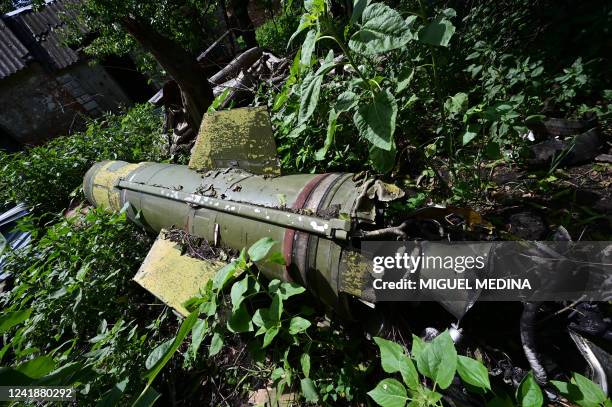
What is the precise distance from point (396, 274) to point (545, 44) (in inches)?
137

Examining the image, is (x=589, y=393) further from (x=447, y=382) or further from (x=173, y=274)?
(x=173, y=274)

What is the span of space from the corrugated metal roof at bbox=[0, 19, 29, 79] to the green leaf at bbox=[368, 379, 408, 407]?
12.4m

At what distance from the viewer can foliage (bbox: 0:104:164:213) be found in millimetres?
4617

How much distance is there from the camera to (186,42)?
6.66 m

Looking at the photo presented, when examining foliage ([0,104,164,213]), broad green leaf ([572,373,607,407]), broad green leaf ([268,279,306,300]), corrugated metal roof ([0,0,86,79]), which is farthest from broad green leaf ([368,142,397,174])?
corrugated metal roof ([0,0,86,79])

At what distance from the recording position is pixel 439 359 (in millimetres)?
993

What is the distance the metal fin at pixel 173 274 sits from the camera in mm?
2078

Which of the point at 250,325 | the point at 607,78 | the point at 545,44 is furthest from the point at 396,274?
the point at 545,44

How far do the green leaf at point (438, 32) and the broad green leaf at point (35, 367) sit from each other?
6.31ft

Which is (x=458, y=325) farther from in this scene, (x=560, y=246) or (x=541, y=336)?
(x=560, y=246)

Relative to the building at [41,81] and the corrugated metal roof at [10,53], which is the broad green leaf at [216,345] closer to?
the building at [41,81]

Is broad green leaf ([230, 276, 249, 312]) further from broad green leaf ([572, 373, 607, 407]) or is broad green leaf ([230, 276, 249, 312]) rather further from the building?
the building

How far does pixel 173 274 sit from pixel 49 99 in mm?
10900

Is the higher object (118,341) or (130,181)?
(130,181)
